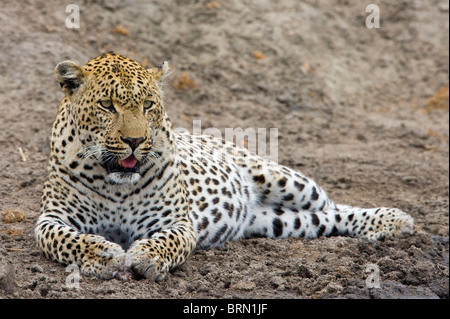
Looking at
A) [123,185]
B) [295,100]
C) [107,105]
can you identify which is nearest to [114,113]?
[107,105]

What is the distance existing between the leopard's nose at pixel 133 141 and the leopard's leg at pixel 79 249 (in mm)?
887

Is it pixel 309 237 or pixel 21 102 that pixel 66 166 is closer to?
pixel 309 237

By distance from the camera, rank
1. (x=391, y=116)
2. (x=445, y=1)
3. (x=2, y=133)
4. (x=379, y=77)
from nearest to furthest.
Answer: (x=2, y=133) → (x=391, y=116) → (x=379, y=77) → (x=445, y=1)

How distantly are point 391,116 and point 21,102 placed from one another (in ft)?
22.9

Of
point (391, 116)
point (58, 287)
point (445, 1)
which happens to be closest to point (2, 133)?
point (58, 287)

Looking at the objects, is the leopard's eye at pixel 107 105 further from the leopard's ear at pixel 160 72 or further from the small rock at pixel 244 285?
the small rock at pixel 244 285

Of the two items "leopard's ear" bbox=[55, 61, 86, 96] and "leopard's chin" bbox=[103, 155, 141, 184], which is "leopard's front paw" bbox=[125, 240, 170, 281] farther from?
"leopard's ear" bbox=[55, 61, 86, 96]

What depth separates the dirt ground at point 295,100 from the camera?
8.40 meters

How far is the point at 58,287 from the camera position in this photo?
21.9 ft

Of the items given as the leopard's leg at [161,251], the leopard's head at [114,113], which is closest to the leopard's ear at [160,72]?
the leopard's head at [114,113]

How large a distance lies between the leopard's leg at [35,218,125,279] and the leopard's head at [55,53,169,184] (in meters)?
0.63

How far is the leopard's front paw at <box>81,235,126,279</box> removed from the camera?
701 centimetres

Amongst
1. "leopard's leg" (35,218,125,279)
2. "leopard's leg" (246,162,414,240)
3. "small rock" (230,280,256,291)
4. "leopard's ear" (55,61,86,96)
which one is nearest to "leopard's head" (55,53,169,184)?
"leopard's ear" (55,61,86,96)

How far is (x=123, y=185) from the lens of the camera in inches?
301
